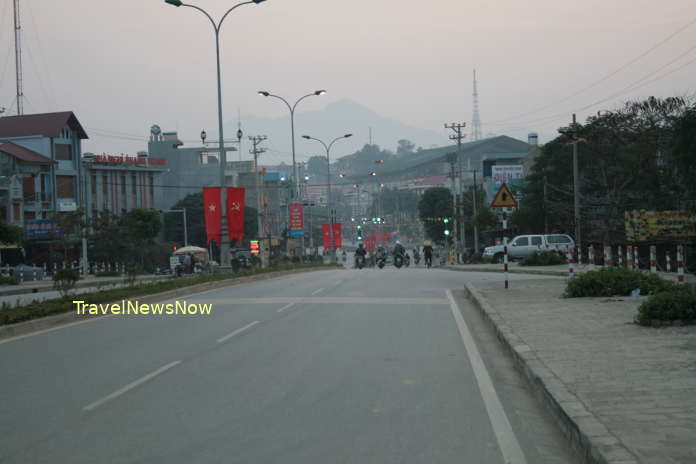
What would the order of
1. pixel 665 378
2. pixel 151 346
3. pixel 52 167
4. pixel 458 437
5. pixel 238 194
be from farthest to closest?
pixel 52 167, pixel 238 194, pixel 151 346, pixel 665 378, pixel 458 437

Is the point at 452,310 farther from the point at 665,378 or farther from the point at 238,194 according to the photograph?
the point at 238,194

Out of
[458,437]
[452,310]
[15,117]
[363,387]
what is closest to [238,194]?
[452,310]

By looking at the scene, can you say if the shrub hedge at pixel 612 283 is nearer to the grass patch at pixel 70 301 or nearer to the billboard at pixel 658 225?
the grass patch at pixel 70 301

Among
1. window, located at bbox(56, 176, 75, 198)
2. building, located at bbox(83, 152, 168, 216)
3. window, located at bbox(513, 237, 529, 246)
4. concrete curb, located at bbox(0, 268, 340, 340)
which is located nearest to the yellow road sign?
concrete curb, located at bbox(0, 268, 340, 340)

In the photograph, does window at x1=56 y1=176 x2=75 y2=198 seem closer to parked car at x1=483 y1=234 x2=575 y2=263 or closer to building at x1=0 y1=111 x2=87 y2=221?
building at x1=0 y1=111 x2=87 y2=221

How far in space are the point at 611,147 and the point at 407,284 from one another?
75.2ft

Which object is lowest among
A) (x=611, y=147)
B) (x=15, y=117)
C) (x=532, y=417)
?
(x=532, y=417)

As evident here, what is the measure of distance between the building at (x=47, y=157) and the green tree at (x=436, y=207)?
42832mm

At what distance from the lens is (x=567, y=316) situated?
13.4 m

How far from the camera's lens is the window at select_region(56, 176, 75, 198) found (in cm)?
6569

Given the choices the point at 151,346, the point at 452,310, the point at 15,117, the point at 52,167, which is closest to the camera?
the point at 151,346

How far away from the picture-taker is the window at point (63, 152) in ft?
216

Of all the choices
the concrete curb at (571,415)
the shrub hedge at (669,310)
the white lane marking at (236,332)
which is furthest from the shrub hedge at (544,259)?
the concrete curb at (571,415)

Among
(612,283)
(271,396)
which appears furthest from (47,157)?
(271,396)
